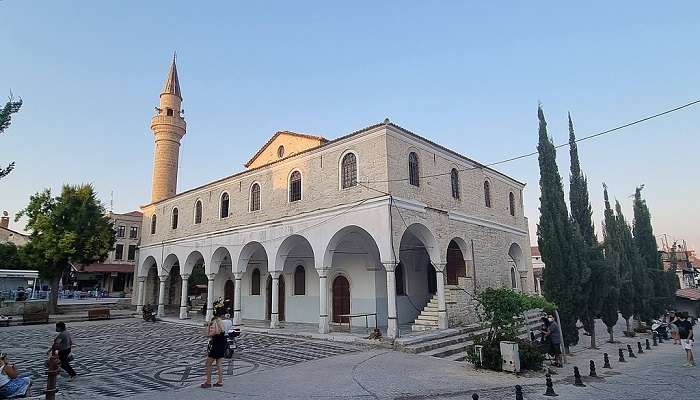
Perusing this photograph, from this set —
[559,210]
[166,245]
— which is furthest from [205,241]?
[559,210]

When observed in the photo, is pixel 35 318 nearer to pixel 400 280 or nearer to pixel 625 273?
pixel 400 280

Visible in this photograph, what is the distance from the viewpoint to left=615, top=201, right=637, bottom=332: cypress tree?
17281mm

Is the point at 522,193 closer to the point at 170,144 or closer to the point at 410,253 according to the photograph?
the point at 410,253

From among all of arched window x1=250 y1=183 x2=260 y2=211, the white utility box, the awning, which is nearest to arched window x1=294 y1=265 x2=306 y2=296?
arched window x1=250 y1=183 x2=260 y2=211

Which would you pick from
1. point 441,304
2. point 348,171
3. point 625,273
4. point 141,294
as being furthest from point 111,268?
point 625,273

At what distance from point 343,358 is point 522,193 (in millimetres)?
17224

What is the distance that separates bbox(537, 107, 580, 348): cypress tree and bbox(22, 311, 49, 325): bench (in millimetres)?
24420

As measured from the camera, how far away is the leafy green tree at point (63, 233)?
79.3 ft

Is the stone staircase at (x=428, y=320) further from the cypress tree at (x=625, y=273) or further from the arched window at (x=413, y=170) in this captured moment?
the cypress tree at (x=625, y=273)

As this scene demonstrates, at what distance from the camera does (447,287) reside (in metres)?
15.6

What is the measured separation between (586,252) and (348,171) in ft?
28.2

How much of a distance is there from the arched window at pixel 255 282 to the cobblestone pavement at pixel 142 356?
4.65 m

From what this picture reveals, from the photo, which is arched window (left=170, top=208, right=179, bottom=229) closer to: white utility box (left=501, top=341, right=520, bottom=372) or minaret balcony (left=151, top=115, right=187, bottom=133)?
minaret balcony (left=151, top=115, right=187, bottom=133)

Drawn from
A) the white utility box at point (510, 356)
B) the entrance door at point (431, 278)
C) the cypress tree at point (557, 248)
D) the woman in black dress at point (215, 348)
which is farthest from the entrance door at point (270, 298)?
the white utility box at point (510, 356)
